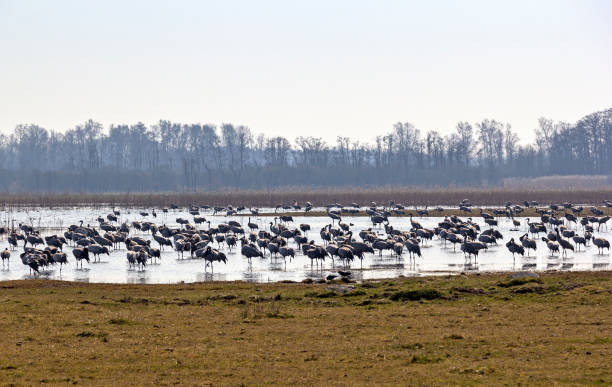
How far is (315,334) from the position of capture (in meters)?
16.5

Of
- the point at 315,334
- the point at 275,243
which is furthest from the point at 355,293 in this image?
the point at 275,243

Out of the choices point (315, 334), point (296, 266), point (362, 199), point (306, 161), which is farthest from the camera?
point (306, 161)

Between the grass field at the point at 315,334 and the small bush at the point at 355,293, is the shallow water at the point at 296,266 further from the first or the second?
the small bush at the point at 355,293

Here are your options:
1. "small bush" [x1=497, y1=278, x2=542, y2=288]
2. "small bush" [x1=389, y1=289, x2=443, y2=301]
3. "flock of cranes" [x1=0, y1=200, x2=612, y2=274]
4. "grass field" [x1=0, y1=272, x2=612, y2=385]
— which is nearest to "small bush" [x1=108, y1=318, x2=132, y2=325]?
"grass field" [x1=0, y1=272, x2=612, y2=385]

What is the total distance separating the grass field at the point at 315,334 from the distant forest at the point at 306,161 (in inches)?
4636

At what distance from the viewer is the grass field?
41.4ft

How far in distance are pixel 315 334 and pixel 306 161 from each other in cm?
14945

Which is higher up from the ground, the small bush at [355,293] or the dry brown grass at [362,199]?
the dry brown grass at [362,199]

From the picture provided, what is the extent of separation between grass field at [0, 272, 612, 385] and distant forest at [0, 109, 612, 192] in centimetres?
11774

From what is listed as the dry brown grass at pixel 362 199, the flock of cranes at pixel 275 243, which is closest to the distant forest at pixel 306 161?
the dry brown grass at pixel 362 199

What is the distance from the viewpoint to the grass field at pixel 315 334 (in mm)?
12617

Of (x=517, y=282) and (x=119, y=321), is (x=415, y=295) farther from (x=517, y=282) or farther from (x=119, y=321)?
(x=119, y=321)

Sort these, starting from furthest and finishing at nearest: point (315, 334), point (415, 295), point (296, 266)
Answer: point (296, 266), point (415, 295), point (315, 334)

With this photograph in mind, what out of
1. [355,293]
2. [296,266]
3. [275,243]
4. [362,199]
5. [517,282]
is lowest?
[296,266]
